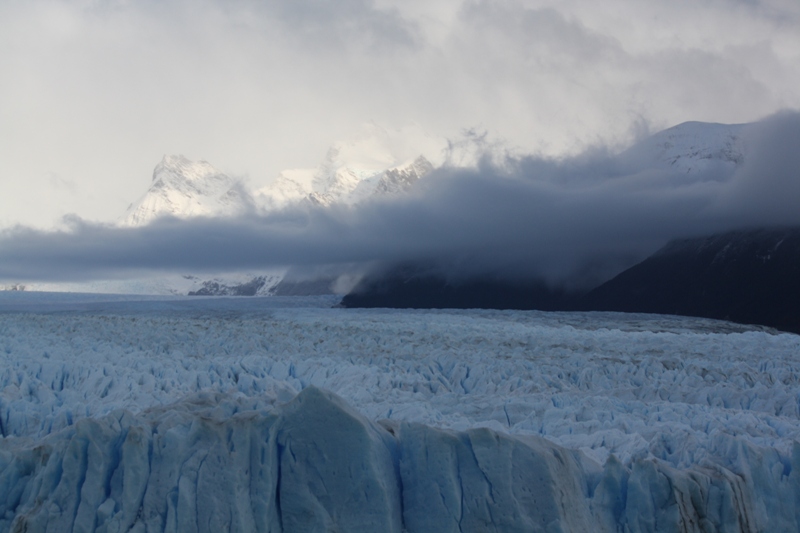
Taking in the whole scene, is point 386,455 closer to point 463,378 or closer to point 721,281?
point 463,378

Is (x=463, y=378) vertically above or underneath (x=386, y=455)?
above

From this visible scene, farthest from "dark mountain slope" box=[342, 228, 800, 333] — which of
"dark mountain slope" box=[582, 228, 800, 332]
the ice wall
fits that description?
the ice wall

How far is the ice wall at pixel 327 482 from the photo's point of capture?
6.60m

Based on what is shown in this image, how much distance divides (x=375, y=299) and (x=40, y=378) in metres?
41.1

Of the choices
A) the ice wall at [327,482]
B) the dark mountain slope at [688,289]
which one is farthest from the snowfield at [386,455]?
the dark mountain slope at [688,289]

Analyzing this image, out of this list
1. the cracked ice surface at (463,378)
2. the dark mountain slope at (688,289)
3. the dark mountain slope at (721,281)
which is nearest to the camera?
the cracked ice surface at (463,378)

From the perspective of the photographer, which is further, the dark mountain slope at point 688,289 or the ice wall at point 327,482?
the dark mountain slope at point 688,289

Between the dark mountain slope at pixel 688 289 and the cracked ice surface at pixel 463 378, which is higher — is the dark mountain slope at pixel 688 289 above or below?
above

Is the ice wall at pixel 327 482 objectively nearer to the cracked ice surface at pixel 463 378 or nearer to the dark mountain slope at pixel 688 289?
the cracked ice surface at pixel 463 378

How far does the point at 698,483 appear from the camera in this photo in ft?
23.6

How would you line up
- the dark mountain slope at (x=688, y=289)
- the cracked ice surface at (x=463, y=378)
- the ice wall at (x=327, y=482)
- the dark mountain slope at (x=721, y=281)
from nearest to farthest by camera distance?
the ice wall at (x=327, y=482), the cracked ice surface at (x=463, y=378), the dark mountain slope at (x=721, y=281), the dark mountain slope at (x=688, y=289)

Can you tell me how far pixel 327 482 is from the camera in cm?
678

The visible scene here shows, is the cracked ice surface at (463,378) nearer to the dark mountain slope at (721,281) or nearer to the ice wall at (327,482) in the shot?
the ice wall at (327,482)

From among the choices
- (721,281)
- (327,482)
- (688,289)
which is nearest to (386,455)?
(327,482)
